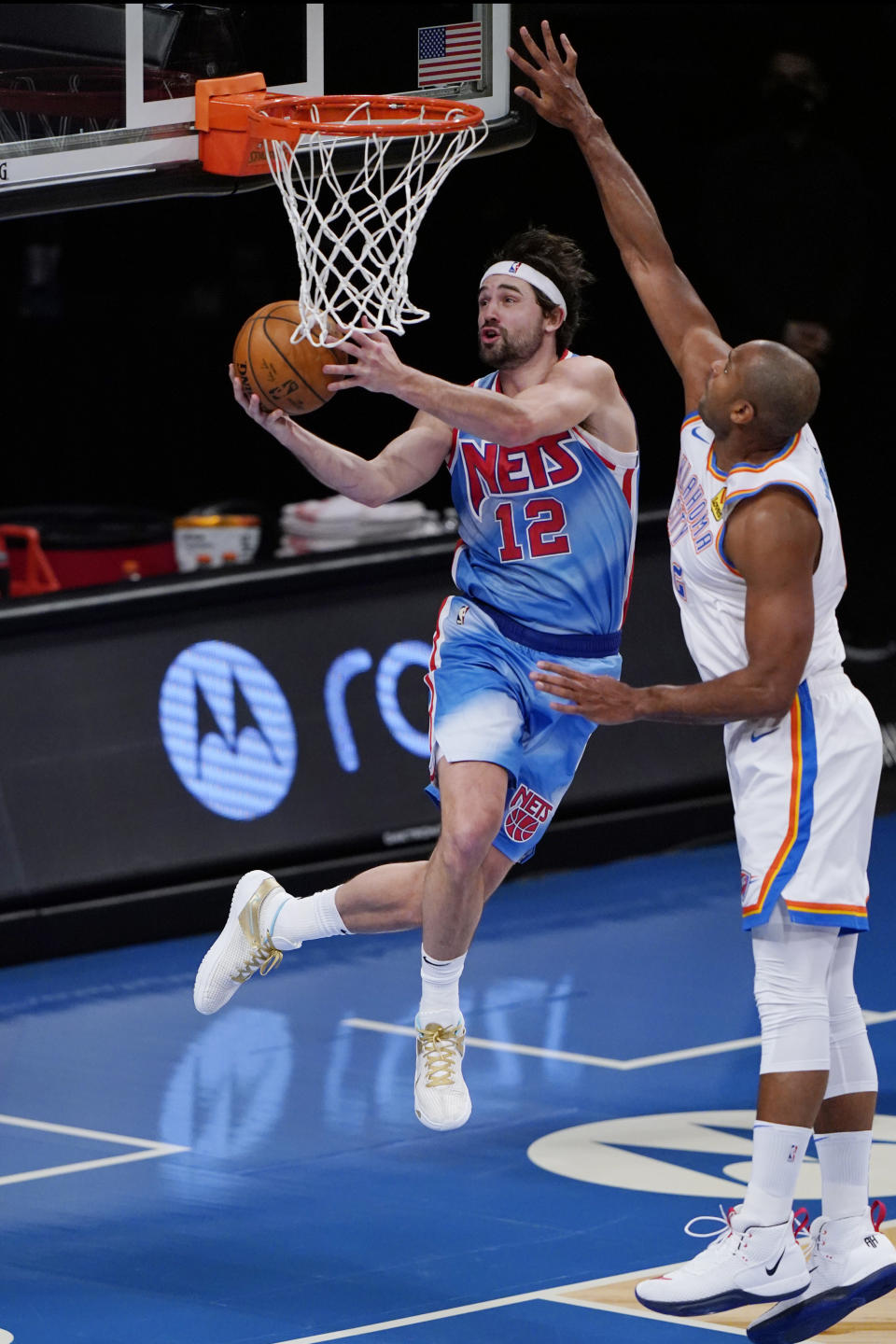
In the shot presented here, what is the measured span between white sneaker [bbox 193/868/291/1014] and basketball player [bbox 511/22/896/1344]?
68.6 inches

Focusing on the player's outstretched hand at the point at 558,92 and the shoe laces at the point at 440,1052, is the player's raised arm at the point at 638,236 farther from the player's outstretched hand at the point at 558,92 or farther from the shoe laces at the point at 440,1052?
the shoe laces at the point at 440,1052

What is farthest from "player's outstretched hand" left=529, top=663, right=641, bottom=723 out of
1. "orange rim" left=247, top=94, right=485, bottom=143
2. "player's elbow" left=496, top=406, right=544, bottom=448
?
"orange rim" left=247, top=94, right=485, bottom=143

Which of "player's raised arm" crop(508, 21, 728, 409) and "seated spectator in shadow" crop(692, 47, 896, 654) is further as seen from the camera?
"seated spectator in shadow" crop(692, 47, 896, 654)

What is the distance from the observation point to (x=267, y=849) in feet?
32.1

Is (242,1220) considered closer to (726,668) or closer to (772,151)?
(726,668)

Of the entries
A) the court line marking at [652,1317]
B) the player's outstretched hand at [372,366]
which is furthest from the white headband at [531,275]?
the court line marking at [652,1317]

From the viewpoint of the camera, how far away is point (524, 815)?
662 cm

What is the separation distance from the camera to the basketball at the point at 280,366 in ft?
20.6

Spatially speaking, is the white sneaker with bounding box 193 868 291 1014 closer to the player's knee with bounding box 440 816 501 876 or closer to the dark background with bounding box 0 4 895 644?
the player's knee with bounding box 440 816 501 876

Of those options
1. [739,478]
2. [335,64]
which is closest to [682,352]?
[739,478]

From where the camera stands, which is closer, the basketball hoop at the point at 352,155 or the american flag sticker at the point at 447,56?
the basketball hoop at the point at 352,155

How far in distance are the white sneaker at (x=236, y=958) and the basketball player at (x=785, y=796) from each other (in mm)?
1743

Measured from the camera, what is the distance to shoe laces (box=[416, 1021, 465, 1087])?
630 cm

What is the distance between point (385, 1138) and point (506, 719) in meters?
1.54
